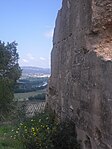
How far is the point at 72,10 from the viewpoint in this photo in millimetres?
8047

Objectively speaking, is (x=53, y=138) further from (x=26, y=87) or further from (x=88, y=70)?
(x=26, y=87)

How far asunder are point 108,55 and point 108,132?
50.0 inches

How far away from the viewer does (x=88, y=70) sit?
6.39 metres

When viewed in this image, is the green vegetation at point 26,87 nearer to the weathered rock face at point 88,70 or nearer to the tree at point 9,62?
the tree at point 9,62

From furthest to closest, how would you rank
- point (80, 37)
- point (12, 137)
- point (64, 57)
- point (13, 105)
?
point (13, 105)
point (12, 137)
point (64, 57)
point (80, 37)

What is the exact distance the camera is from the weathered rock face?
5.56m

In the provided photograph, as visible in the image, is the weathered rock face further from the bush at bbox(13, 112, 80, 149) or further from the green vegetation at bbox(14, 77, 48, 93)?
the green vegetation at bbox(14, 77, 48, 93)

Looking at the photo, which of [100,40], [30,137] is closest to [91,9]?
[100,40]

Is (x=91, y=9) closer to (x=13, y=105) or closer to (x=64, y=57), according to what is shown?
(x=64, y=57)

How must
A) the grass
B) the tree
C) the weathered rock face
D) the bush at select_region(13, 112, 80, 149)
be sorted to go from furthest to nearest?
the tree → the grass → the bush at select_region(13, 112, 80, 149) → the weathered rock face

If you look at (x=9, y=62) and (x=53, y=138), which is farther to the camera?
(x=9, y=62)

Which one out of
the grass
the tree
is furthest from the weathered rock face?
the tree

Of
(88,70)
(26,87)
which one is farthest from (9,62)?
(88,70)

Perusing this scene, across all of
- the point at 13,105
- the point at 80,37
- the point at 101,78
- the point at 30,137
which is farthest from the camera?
the point at 13,105
